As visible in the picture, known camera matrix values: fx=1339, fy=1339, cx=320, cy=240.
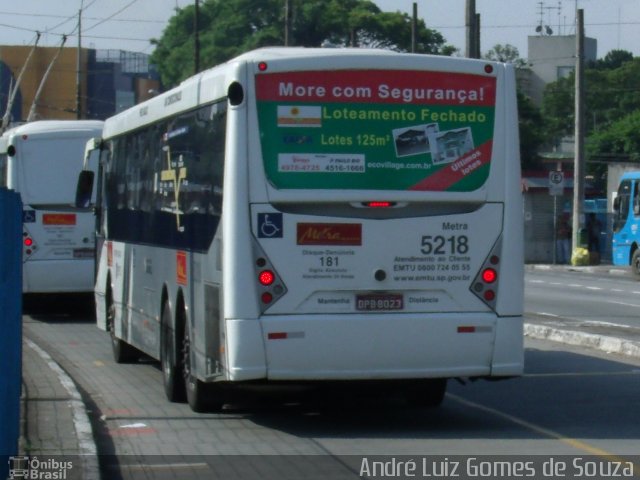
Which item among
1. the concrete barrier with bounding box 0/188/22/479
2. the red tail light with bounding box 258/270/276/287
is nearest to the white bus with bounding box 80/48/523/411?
the red tail light with bounding box 258/270/276/287

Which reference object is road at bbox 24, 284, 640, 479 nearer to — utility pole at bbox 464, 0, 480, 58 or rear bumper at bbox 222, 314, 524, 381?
rear bumper at bbox 222, 314, 524, 381

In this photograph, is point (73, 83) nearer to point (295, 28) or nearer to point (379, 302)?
point (295, 28)

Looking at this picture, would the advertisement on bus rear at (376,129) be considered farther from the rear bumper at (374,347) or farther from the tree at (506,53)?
the tree at (506,53)

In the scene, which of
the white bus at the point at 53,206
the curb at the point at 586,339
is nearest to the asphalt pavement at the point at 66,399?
the curb at the point at 586,339

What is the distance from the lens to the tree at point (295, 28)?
85438mm

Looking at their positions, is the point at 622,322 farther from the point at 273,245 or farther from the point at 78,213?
the point at 273,245

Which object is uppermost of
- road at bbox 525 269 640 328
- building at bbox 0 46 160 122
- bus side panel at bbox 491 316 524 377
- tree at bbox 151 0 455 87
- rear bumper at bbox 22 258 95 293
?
tree at bbox 151 0 455 87

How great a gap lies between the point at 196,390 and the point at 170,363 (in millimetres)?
950

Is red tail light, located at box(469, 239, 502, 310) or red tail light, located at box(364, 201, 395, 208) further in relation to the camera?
red tail light, located at box(469, 239, 502, 310)

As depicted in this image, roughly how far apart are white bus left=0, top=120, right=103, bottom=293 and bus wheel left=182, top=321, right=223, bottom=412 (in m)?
11.8

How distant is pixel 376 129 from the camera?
1077 centimetres

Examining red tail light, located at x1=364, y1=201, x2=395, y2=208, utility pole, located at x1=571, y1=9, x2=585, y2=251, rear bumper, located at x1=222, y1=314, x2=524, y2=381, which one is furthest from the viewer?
utility pole, located at x1=571, y1=9, x2=585, y2=251

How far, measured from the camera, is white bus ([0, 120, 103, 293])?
23656mm

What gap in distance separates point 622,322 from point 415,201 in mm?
11858
